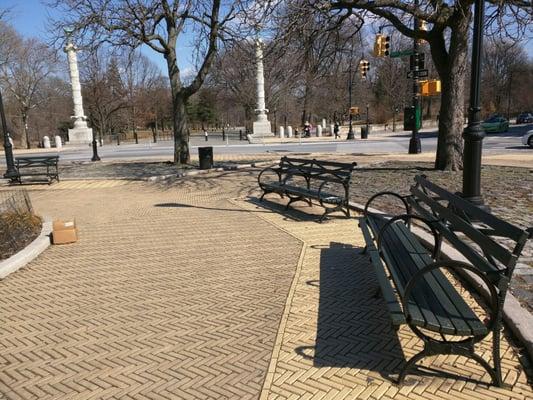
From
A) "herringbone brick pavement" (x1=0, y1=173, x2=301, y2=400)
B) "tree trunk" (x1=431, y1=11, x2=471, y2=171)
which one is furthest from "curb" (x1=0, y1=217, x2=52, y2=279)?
"tree trunk" (x1=431, y1=11, x2=471, y2=171)

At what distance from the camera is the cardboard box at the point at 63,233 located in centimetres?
737

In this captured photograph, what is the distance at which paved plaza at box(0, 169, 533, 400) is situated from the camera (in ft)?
10.9

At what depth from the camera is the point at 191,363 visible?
3668 mm

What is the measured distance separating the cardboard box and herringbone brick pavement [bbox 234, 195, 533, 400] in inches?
161

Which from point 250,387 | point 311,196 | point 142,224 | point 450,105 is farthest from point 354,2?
point 250,387

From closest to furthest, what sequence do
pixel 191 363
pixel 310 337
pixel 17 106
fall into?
1. pixel 191 363
2. pixel 310 337
3. pixel 17 106

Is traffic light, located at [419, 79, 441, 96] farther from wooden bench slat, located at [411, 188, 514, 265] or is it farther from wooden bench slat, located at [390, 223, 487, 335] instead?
wooden bench slat, located at [390, 223, 487, 335]

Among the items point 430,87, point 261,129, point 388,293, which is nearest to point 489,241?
point 388,293

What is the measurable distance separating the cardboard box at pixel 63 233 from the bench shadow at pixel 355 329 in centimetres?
418

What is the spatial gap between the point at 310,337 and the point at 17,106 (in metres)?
58.4

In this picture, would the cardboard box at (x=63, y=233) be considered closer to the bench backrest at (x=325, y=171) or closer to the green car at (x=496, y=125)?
the bench backrest at (x=325, y=171)

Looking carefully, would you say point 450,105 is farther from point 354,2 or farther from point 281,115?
point 281,115

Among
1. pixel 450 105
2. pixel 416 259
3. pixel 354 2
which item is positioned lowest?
pixel 416 259

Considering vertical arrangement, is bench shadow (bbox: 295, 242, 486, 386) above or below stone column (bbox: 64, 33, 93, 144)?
below
